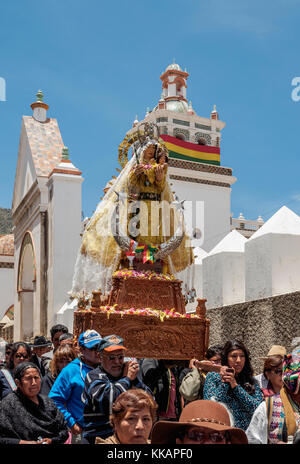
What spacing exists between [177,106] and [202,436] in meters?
22.4

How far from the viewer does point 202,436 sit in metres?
2.44

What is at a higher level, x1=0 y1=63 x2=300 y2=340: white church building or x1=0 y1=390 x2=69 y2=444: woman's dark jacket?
x1=0 y1=63 x2=300 y2=340: white church building

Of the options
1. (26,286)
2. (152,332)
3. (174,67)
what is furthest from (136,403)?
(174,67)

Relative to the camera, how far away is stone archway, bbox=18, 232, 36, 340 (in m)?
18.5

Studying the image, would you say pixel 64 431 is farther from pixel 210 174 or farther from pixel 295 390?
pixel 210 174

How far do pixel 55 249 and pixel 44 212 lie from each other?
1.38m

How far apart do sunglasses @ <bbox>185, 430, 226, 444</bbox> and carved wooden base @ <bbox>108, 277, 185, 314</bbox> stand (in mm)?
4057

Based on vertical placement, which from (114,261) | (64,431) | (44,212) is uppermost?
(44,212)

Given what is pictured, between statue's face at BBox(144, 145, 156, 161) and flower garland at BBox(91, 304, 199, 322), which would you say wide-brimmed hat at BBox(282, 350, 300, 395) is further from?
statue's face at BBox(144, 145, 156, 161)

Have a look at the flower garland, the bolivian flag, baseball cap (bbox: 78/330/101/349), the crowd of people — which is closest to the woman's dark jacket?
the crowd of people

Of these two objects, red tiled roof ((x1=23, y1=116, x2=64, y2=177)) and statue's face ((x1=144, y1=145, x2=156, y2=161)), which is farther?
red tiled roof ((x1=23, y1=116, x2=64, y2=177))

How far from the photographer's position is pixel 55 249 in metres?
15.6

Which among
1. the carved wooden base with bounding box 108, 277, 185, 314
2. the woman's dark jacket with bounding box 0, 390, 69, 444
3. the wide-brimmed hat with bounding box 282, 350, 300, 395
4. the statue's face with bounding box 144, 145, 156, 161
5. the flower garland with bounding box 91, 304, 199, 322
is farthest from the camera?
the statue's face with bounding box 144, 145, 156, 161
